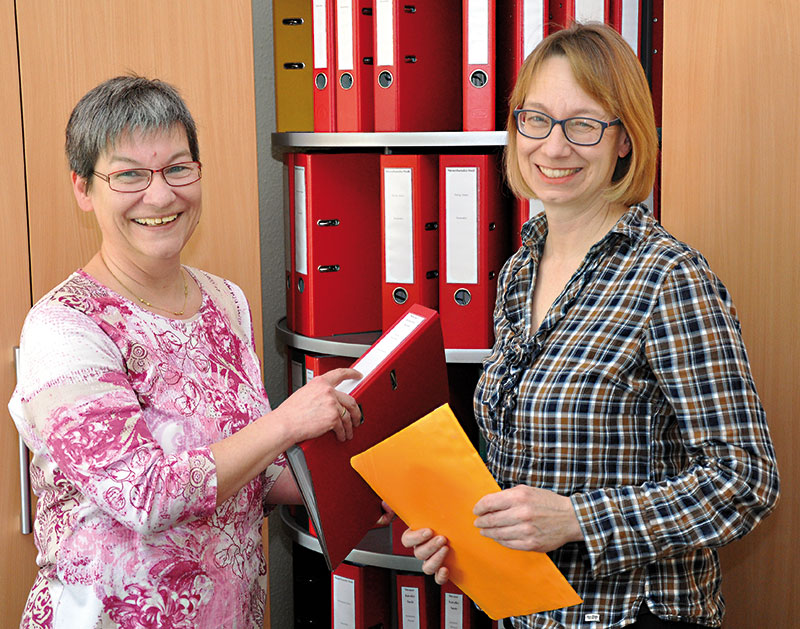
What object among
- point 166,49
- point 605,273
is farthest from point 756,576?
point 166,49

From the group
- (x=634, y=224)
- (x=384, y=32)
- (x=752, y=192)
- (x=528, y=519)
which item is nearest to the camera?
(x=528, y=519)

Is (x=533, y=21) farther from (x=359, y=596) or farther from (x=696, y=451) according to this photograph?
(x=359, y=596)

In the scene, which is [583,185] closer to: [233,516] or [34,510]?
[233,516]

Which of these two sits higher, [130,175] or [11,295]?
[130,175]

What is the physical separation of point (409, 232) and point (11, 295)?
0.83 meters

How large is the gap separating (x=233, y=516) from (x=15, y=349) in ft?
1.94

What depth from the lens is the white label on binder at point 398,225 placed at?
6.59ft

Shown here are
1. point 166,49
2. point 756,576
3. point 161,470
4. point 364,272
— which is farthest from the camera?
point 364,272

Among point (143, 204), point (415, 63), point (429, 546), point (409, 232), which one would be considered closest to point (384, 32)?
point (415, 63)

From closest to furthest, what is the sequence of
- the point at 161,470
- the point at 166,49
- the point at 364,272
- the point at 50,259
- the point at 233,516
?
the point at 161,470
the point at 233,516
the point at 50,259
the point at 166,49
the point at 364,272

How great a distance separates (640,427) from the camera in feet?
4.19

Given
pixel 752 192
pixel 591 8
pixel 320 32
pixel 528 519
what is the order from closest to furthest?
pixel 528 519, pixel 752 192, pixel 591 8, pixel 320 32

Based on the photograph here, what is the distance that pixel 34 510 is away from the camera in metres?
1.79

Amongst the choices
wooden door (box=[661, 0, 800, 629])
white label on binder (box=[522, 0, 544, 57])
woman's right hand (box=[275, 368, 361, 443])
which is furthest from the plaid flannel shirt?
white label on binder (box=[522, 0, 544, 57])
